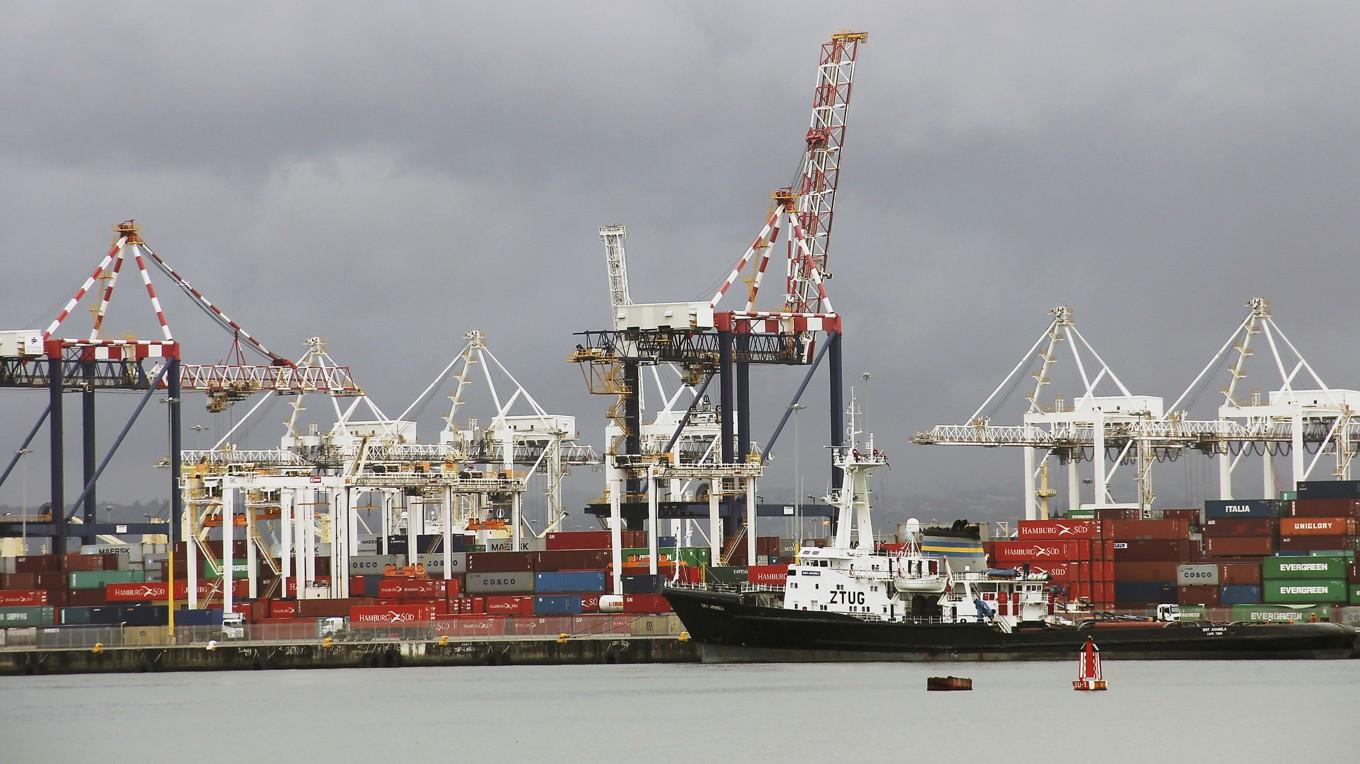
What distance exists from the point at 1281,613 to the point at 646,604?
1995cm

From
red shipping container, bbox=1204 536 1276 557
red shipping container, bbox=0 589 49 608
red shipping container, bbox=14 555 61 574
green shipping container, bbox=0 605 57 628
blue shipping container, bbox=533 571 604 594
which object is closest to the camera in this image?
red shipping container, bbox=1204 536 1276 557

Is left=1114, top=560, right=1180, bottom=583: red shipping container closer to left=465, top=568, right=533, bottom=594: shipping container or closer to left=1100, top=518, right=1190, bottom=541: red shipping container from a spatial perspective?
left=1100, top=518, right=1190, bottom=541: red shipping container

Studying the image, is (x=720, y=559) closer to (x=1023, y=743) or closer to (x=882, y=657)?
(x=882, y=657)

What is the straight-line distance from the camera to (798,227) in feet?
298

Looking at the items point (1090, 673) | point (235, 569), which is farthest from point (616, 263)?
point (1090, 673)

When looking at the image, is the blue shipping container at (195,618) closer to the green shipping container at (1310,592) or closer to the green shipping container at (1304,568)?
the green shipping container at (1304,568)

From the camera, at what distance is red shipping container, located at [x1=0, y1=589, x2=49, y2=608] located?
76.1 m

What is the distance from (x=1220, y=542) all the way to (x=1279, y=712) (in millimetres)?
20995

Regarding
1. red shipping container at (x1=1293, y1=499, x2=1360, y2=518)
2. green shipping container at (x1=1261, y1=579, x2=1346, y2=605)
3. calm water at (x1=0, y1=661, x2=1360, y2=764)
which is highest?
red shipping container at (x1=1293, y1=499, x2=1360, y2=518)

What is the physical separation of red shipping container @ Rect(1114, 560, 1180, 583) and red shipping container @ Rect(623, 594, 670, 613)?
14.6 meters

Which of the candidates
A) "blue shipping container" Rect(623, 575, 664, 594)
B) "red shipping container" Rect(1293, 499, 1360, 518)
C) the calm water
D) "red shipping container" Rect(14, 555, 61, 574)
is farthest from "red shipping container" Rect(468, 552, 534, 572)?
"red shipping container" Rect(1293, 499, 1360, 518)

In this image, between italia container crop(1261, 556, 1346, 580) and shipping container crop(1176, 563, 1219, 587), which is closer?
italia container crop(1261, 556, 1346, 580)

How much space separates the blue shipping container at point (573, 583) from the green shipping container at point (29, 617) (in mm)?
16953

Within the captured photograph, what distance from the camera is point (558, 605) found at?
7238 centimetres
